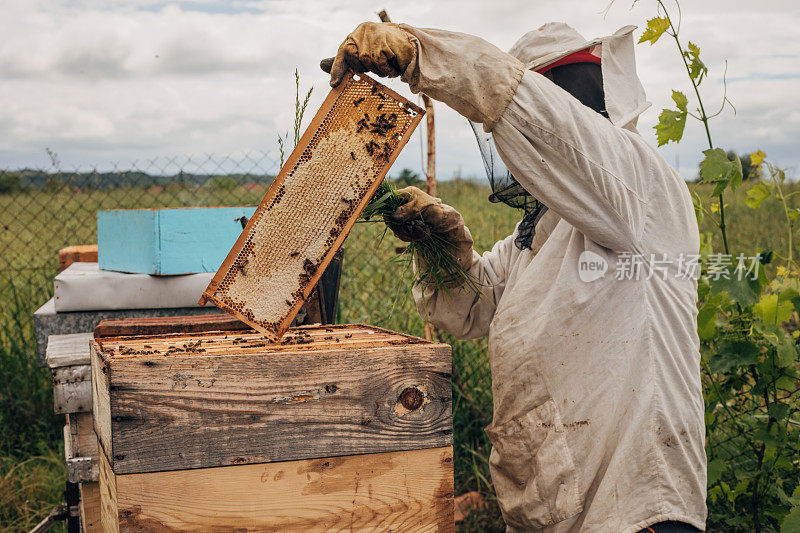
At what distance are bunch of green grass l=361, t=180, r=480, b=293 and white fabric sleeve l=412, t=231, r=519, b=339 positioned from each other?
57 millimetres

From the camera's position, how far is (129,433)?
1474 millimetres

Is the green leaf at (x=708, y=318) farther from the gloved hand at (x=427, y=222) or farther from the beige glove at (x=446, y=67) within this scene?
the beige glove at (x=446, y=67)

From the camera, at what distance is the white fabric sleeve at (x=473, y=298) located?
2.73 m

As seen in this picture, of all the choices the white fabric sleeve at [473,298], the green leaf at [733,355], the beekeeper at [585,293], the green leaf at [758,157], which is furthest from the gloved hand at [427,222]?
the green leaf at [758,157]

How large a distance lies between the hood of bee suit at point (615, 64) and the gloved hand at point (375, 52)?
0.61 meters

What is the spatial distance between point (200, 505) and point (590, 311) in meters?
1.29

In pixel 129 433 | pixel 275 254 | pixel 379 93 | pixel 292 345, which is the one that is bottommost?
pixel 129 433

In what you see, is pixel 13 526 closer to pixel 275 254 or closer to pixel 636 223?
pixel 275 254

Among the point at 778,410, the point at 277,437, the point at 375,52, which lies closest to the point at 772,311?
the point at 778,410

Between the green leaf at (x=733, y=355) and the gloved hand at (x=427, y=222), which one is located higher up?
the gloved hand at (x=427, y=222)

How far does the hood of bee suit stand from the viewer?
2.16 m

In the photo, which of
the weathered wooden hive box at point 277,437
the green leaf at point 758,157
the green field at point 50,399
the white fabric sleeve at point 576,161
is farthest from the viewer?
the green field at point 50,399

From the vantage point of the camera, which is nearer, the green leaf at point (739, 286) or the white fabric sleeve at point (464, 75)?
the white fabric sleeve at point (464, 75)

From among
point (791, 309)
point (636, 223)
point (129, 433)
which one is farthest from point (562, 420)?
point (791, 309)
